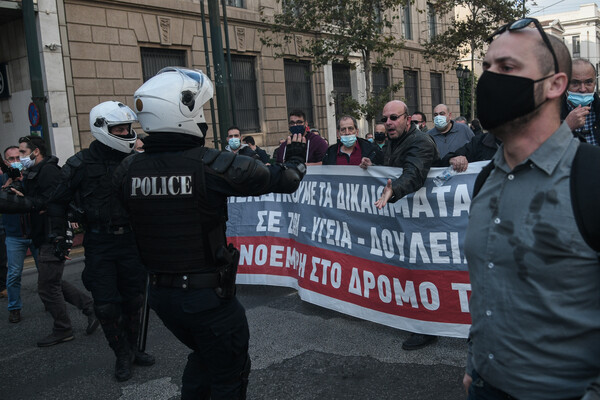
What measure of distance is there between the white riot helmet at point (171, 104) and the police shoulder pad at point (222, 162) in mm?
219

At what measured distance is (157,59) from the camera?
15758mm

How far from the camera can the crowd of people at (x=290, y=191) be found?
1494 millimetres

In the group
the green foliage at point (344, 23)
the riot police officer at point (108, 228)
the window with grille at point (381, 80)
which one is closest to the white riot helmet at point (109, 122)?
the riot police officer at point (108, 228)

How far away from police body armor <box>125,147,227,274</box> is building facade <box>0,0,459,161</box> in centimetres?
1186

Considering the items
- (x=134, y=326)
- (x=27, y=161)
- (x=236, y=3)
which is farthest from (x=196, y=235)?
(x=236, y=3)

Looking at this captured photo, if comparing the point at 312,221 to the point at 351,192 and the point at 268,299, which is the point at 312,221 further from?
the point at 268,299

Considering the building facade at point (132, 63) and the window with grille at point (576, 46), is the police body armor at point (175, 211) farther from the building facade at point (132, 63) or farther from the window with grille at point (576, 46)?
the window with grille at point (576, 46)

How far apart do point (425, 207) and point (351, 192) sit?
2.99 feet

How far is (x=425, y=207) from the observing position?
4.46 meters

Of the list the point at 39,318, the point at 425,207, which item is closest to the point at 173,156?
the point at 425,207

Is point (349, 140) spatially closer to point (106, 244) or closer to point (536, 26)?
point (106, 244)

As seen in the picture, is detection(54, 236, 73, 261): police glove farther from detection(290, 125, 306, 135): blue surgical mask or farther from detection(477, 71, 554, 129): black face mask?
detection(477, 71, 554, 129): black face mask

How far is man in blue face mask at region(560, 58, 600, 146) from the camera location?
3.77m

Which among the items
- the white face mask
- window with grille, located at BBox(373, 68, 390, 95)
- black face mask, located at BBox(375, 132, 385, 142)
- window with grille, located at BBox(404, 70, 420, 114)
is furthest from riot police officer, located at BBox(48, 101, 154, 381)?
window with grille, located at BBox(404, 70, 420, 114)
